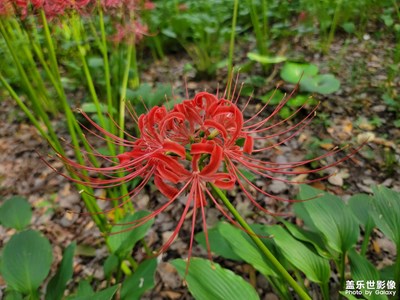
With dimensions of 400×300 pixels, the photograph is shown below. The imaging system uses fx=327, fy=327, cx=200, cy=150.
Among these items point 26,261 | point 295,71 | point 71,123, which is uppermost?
point 71,123

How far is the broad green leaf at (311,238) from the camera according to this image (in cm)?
134

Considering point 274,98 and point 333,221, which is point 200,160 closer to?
point 333,221

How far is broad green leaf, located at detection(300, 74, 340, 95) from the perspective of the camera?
7.66ft

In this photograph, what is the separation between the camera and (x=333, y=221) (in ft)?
4.35

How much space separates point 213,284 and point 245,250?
0.66ft

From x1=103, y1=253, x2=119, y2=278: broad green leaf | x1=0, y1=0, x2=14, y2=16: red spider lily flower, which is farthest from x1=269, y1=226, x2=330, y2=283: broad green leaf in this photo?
x1=0, y1=0, x2=14, y2=16: red spider lily flower

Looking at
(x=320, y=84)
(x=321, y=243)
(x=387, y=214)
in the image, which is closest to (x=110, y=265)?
(x=321, y=243)

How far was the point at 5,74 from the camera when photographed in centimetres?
277

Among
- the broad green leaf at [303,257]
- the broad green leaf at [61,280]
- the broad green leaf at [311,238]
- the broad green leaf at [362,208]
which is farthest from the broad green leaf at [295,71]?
the broad green leaf at [61,280]

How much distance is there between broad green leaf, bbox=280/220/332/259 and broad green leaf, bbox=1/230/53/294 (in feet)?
3.37

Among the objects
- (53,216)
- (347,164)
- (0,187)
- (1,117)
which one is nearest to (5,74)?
(1,117)

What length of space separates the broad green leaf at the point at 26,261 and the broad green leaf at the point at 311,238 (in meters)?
1.03

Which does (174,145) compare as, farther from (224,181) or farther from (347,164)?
(347,164)

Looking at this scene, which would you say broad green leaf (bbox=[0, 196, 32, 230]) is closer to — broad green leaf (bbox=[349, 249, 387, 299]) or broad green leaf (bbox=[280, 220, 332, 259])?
broad green leaf (bbox=[280, 220, 332, 259])
